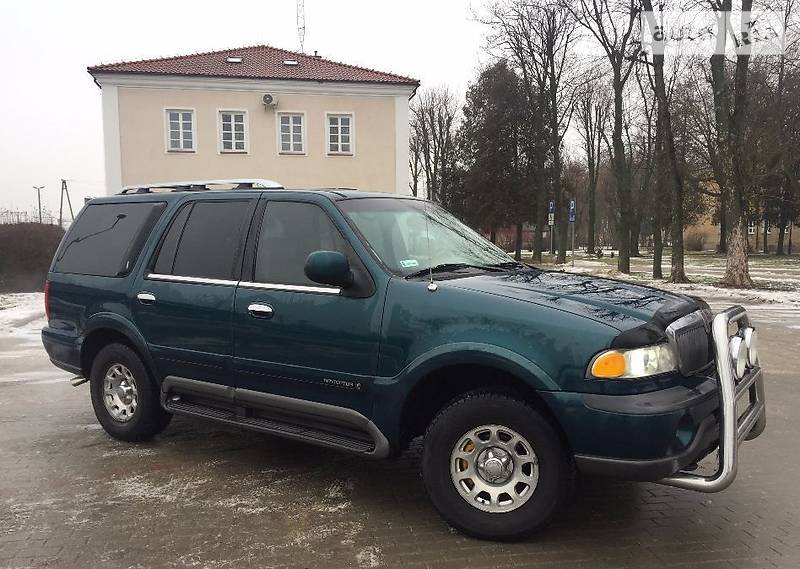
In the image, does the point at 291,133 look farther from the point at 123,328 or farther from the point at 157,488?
the point at 157,488

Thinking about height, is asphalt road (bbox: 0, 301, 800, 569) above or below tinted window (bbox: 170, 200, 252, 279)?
below

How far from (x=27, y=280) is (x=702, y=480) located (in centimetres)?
2119

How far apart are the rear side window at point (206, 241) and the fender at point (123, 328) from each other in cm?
49

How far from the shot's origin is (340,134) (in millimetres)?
29172

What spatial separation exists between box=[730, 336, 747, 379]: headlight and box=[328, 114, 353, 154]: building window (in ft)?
87.0

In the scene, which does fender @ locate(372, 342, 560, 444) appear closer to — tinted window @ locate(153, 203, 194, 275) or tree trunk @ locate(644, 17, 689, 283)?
tinted window @ locate(153, 203, 194, 275)

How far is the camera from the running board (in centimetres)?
380

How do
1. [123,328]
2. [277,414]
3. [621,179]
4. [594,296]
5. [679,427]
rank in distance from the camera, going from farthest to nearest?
1. [621,179]
2. [123,328]
3. [277,414]
4. [594,296]
5. [679,427]

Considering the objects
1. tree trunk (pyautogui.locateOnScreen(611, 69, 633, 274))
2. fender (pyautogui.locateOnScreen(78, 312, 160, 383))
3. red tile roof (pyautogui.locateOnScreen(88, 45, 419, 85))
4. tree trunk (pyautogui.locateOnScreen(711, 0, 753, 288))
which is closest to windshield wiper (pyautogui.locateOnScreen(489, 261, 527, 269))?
fender (pyautogui.locateOnScreen(78, 312, 160, 383))

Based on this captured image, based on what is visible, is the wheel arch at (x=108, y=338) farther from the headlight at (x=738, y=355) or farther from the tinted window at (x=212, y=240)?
the headlight at (x=738, y=355)

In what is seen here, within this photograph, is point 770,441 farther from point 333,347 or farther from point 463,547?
point 333,347

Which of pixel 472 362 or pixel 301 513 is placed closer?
pixel 472 362

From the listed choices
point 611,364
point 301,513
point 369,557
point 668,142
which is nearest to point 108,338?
point 301,513

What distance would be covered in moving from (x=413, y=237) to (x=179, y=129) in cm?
2618
